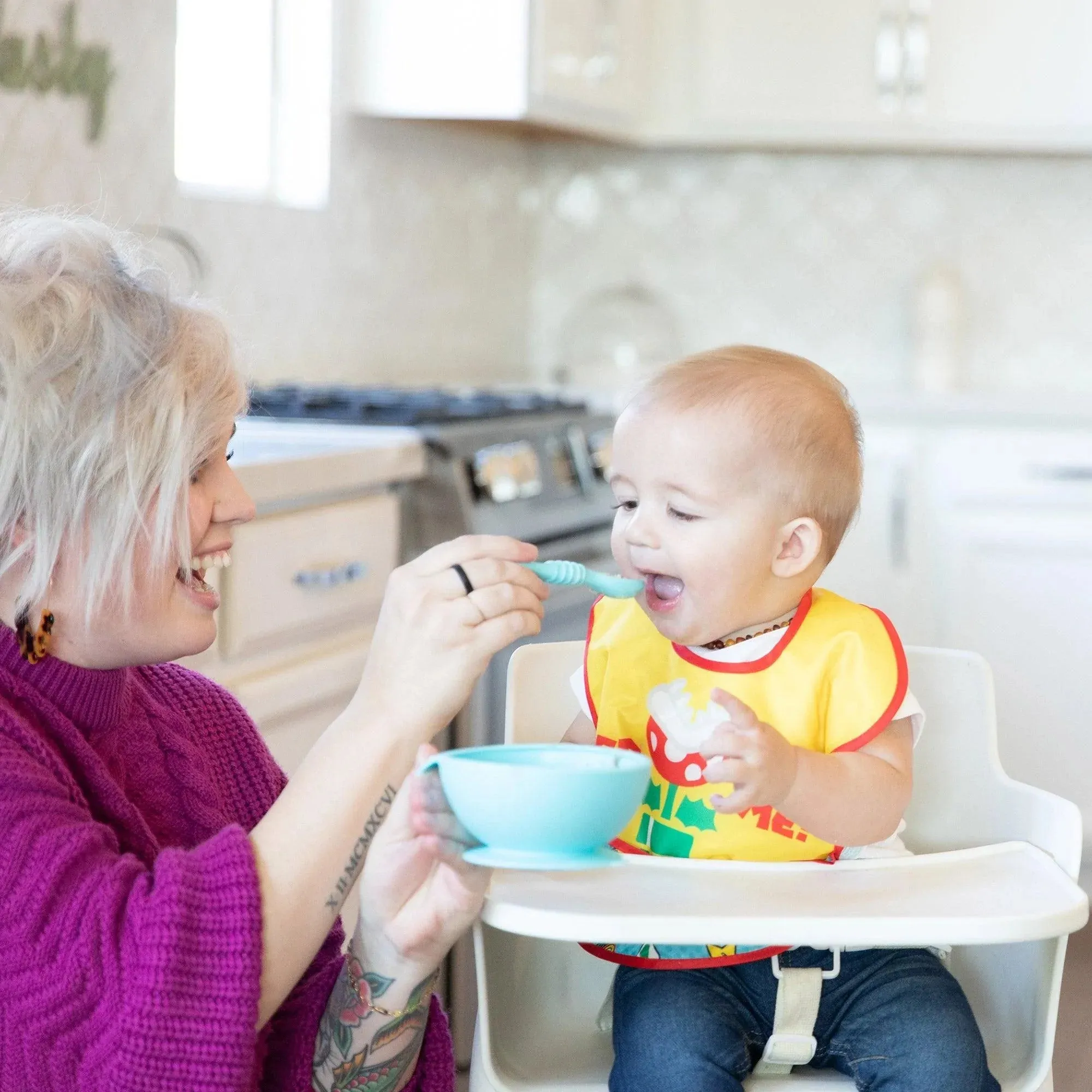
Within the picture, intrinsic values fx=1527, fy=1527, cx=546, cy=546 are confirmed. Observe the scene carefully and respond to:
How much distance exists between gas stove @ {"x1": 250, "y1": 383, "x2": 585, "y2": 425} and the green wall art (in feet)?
1.74

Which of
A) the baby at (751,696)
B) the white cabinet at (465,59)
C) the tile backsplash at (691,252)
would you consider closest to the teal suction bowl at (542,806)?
the baby at (751,696)

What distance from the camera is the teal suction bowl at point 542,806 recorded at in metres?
0.84

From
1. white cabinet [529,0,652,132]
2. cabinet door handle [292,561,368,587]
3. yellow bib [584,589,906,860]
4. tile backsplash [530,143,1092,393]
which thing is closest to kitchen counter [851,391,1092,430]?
tile backsplash [530,143,1092,393]

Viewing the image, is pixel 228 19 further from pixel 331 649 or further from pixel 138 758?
pixel 138 758

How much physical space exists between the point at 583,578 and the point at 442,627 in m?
0.12

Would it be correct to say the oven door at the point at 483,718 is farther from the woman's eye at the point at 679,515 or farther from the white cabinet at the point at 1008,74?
the white cabinet at the point at 1008,74

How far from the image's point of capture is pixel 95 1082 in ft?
3.18

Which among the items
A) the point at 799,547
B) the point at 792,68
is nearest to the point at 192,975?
the point at 799,547

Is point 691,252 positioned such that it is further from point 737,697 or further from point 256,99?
point 737,697

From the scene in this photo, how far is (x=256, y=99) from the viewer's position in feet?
10.3

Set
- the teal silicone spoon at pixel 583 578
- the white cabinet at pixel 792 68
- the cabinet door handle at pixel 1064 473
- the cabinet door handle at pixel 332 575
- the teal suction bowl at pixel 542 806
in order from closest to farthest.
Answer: the teal suction bowl at pixel 542 806 < the teal silicone spoon at pixel 583 578 < the cabinet door handle at pixel 332 575 < the cabinet door handle at pixel 1064 473 < the white cabinet at pixel 792 68

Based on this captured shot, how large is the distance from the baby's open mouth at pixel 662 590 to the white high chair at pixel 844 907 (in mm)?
115

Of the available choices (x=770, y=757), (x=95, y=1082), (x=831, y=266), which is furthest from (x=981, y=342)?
(x=95, y=1082)

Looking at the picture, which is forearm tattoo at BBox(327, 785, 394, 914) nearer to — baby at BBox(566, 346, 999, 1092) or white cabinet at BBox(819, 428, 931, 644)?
baby at BBox(566, 346, 999, 1092)
